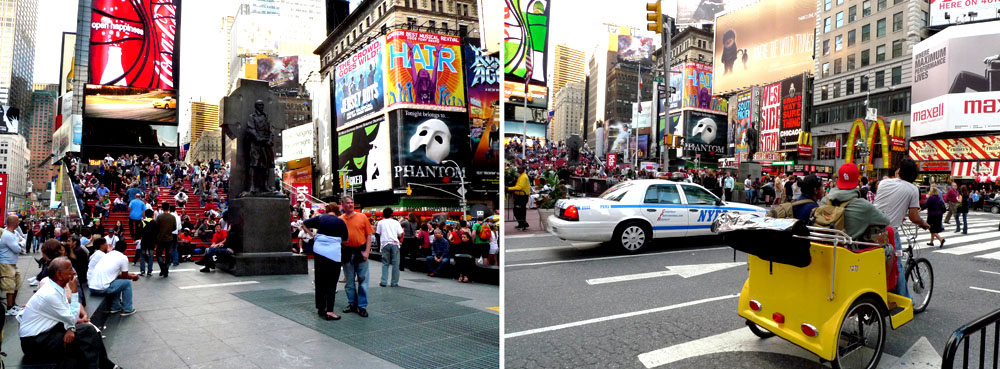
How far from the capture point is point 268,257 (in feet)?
29.1

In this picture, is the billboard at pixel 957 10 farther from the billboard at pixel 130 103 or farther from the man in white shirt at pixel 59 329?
the man in white shirt at pixel 59 329

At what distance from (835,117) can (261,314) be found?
6595 cm

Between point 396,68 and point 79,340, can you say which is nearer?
point 79,340

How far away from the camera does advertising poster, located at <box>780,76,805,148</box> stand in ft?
205

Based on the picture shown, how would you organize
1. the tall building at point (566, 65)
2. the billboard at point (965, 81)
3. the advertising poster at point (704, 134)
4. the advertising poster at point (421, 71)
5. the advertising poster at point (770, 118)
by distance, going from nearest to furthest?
the tall building at point (566, 65), the advertising poster at point (421, 71), the billboard at point (965, 81), the advertising poster at point (770, 118), the advertising poster at point (704, 134)

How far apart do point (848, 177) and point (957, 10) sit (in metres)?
56.5

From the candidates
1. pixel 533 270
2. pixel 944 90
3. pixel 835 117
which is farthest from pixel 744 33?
pixel 533 270

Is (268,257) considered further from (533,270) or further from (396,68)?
(396,68)

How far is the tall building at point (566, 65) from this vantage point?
39.6 ft

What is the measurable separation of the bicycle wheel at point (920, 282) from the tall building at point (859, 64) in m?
43.3

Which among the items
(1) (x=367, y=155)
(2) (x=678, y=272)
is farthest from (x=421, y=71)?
(2) (x=678, y=272)

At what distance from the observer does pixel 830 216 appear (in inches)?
187

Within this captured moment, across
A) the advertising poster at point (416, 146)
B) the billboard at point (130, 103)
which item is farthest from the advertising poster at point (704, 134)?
the billboard at point (130, 103)

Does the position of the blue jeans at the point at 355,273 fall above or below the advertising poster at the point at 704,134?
below
